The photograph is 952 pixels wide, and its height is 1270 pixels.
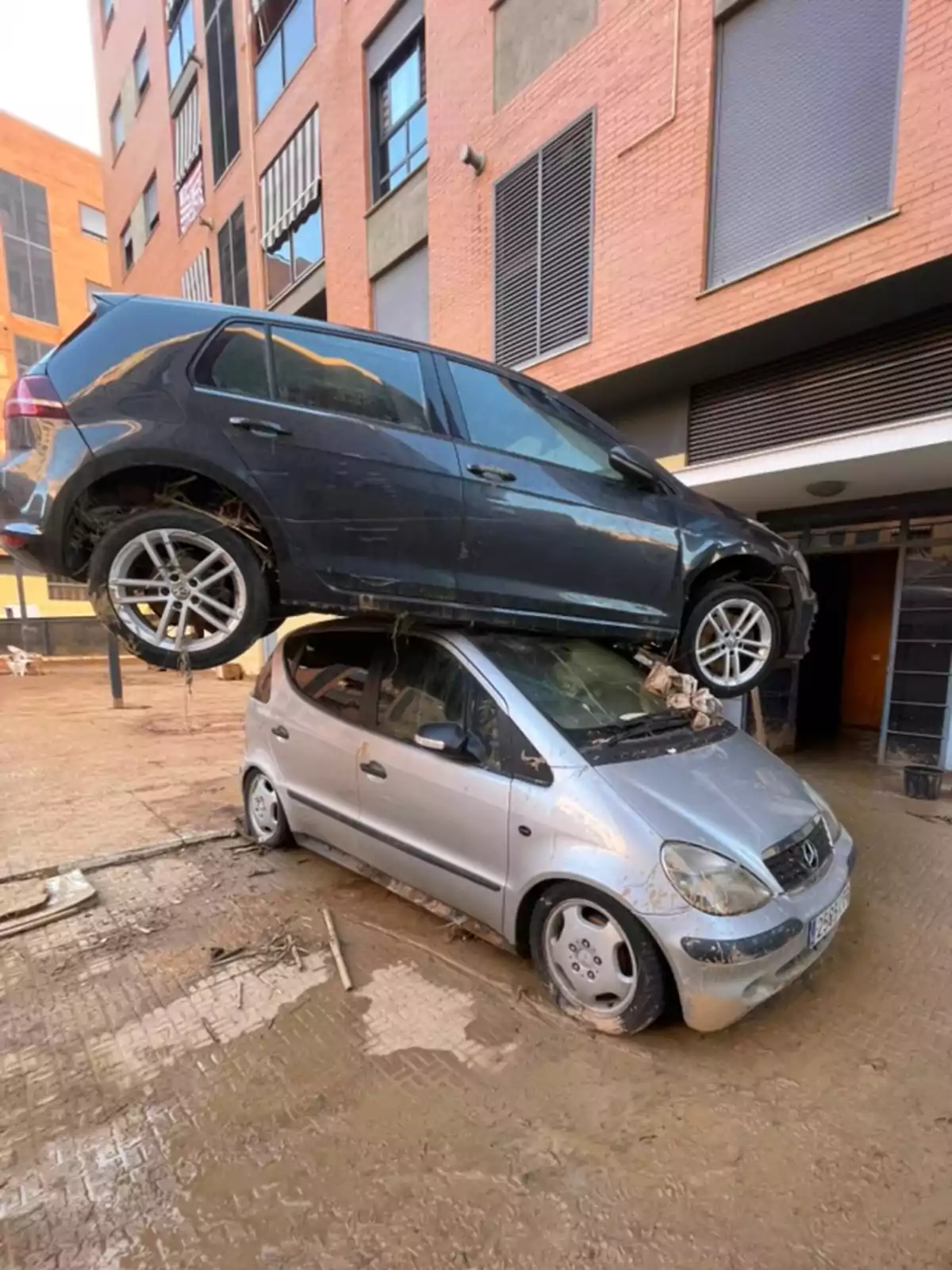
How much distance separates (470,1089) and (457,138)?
1032 centimetres

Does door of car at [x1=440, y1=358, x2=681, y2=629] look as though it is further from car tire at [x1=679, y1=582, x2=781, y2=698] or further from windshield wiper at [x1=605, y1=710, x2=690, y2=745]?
windshield wiper at [x1=605, y1=710, x2=690, y2=745]

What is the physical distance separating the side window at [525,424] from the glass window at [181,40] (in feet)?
60.7

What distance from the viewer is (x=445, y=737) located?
292cm

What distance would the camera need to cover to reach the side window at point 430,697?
2.99 meters

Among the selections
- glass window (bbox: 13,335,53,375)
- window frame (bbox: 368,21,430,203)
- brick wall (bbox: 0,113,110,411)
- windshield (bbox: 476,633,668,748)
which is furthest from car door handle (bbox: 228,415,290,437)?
glass window (bbox: 13,335,53,375)

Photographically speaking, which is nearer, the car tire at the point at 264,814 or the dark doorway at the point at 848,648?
the car tire at the point at 264,814

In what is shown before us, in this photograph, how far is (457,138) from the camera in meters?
8.57

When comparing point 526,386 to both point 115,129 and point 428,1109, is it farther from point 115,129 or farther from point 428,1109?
point 115,129

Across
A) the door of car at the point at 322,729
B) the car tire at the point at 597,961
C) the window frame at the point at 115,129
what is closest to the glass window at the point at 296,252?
the door of car at the point at 322,729

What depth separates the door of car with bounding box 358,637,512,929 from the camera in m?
2.89

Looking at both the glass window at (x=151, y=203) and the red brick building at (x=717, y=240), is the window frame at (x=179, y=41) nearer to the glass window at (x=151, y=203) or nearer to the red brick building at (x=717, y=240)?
the glass window at (x=151, y=203)

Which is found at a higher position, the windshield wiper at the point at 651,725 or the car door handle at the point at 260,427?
the car door handle at the point at 260,427

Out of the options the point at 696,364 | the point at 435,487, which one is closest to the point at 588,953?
the point at 435,487

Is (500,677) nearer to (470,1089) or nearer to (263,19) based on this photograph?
(470,1089)
